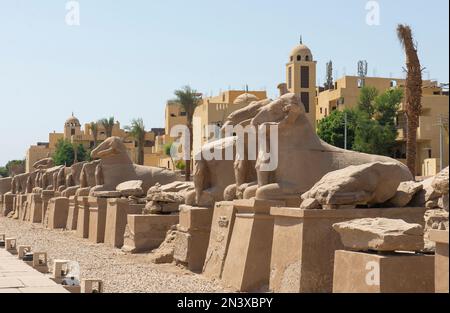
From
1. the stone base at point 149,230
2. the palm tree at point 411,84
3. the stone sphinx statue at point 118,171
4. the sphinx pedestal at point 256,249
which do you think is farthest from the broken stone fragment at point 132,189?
the sphinx pedestal at point 256,249

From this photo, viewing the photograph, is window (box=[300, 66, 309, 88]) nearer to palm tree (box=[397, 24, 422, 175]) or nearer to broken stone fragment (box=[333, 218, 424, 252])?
palm tree (box=[397, 24, 422, 175])

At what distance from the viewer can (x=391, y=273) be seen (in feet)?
16.5

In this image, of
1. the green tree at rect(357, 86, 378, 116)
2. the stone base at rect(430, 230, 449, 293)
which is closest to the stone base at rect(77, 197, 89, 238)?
the stone base at rect(430, 230, 449, 293)

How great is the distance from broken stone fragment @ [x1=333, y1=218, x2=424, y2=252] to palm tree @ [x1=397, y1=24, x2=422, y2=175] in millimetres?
11112

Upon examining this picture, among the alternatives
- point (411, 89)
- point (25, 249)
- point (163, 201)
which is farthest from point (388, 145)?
point (25, 249)

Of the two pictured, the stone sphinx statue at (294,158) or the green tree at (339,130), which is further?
the green tree at (339,130)

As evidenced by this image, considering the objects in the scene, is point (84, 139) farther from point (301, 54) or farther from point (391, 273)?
point (391, 273)

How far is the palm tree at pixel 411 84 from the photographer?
16297 mm

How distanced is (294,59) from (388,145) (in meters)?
9.89

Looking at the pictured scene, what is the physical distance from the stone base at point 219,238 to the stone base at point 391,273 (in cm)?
374

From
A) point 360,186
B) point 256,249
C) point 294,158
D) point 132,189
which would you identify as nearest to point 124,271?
point 256,249

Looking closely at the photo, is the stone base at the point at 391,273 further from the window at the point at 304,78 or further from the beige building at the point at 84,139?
the beige building at the point at 84,139

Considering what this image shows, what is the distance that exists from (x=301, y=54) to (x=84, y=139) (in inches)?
959
